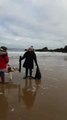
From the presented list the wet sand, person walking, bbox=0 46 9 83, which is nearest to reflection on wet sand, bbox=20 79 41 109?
the wet sand

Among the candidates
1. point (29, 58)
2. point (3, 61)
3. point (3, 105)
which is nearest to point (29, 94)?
point (3, 105)

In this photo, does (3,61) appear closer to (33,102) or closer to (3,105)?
(33,102)

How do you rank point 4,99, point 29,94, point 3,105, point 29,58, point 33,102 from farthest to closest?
point 29,58, point 29,94, point 4,99, point 33,102, point 3,105

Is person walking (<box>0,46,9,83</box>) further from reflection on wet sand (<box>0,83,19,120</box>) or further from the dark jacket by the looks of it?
the dark jacket

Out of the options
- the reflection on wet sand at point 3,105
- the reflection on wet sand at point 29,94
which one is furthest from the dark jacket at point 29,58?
the reflection on wet sand at point 3,105

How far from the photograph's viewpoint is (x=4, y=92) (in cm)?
859

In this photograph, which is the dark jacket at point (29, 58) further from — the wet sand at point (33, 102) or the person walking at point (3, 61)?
the wet sand at point (33, 102)

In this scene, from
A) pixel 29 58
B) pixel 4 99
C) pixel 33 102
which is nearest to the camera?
pixel 33 102

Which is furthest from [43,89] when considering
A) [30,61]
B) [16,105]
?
[30,61]

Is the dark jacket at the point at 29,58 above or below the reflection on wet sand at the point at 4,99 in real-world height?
above

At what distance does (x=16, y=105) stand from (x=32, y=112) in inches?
28.7

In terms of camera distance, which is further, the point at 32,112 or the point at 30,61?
the point at 30,61

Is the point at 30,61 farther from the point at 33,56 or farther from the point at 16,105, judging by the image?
the point at 16,105

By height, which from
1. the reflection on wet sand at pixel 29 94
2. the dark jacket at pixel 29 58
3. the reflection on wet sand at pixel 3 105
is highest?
the dark jacket at pixel 29 58
